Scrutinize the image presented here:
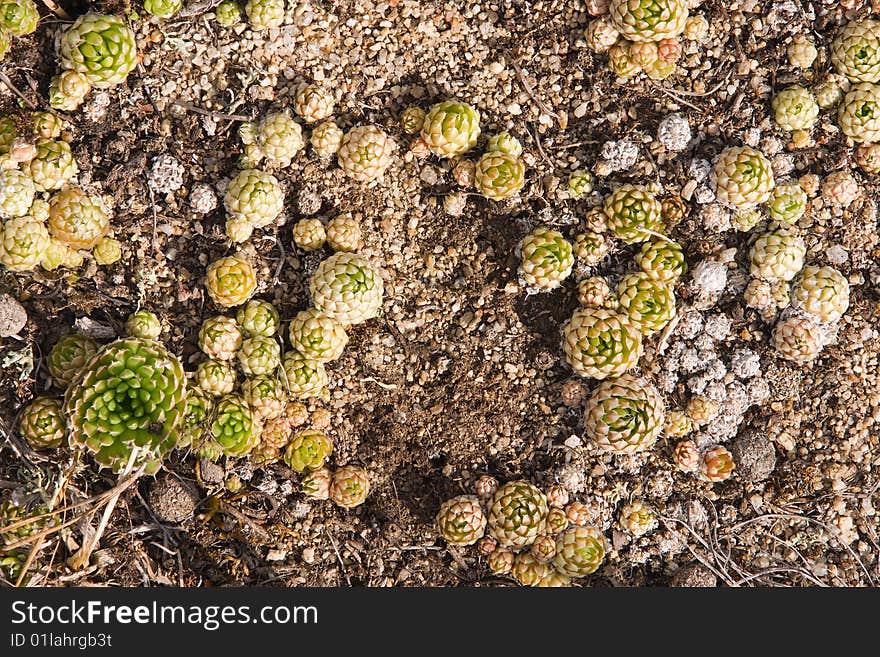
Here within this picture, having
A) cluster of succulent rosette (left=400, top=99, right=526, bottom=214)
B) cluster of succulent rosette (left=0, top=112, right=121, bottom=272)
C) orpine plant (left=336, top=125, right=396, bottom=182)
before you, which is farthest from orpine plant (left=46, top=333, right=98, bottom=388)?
cluster of succulent rosette (left=400, top=99, right=526, bottom=214)

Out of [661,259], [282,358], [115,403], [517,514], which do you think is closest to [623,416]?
[517,514]

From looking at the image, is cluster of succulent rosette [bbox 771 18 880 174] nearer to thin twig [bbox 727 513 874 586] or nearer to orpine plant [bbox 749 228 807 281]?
orpine plant [bbox 749 228 807 281]

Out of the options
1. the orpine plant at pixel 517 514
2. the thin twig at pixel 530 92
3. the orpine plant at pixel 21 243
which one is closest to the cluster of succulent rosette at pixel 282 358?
the orpine plant at pixel 517 514

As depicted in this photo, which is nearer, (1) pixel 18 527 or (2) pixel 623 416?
(1) pixel 18 527

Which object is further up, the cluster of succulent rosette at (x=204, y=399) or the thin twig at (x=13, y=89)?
the thin twig at (x=13, y=89)

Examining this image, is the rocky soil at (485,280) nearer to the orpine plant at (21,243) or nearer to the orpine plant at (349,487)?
the orpine plant at (349,487)

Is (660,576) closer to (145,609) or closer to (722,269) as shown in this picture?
(722,269)

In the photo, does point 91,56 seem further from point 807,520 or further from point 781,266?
point 807,520
